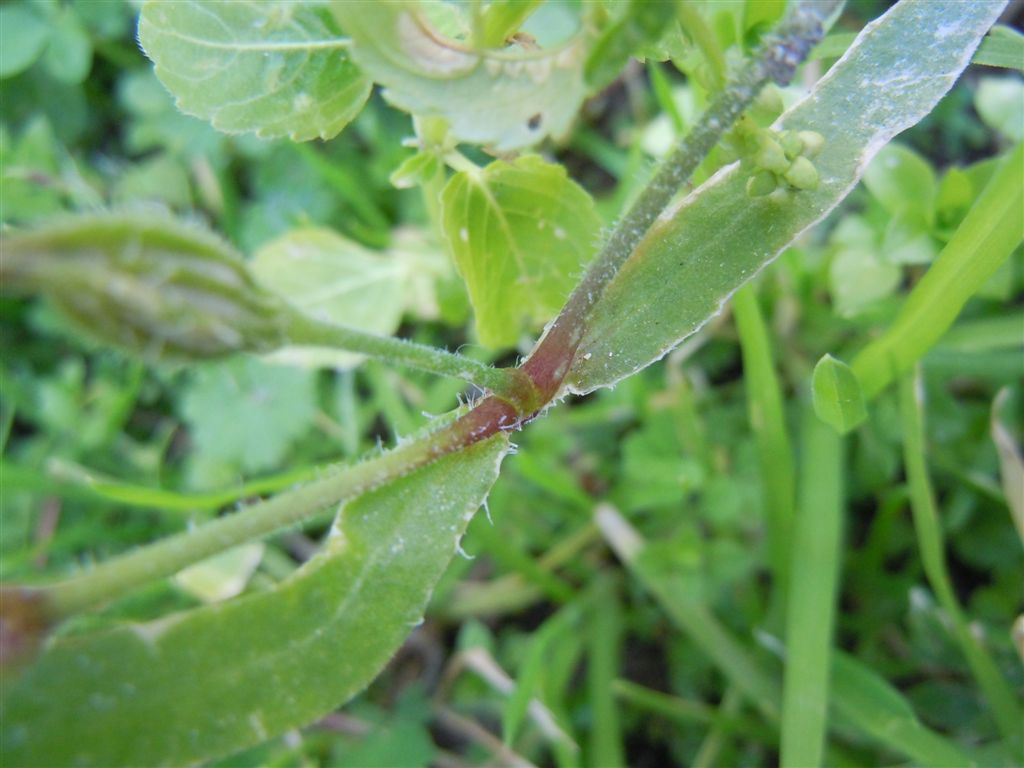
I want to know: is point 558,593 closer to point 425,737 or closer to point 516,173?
point 425,737

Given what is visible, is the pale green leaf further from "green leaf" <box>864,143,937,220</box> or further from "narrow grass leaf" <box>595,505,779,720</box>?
"green leaf" <box>864,143,937,220</box>

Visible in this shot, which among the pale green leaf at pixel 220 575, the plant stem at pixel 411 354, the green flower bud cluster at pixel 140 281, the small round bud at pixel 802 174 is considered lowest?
the pale green leaf at pixel 220 575

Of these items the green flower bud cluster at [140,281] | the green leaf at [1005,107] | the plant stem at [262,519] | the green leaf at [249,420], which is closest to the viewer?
the green flower bud cluster at [140,281]

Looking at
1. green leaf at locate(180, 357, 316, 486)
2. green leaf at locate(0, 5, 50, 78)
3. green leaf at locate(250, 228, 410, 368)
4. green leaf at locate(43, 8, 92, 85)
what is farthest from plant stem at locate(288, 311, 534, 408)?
green leaf at locate(43, 8, 92, 85)

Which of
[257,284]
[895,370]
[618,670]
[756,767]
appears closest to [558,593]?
[618,670]

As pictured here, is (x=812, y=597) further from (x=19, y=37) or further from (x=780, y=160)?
(x=19, y=37)

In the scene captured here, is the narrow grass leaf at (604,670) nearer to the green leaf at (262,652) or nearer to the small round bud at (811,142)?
the green leaf at (262,652)

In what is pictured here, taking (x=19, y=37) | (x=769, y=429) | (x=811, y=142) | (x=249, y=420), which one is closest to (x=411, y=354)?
(x=811, y=142)

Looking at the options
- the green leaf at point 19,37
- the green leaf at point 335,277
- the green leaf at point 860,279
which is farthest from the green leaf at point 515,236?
the green leaf at point 19,37
